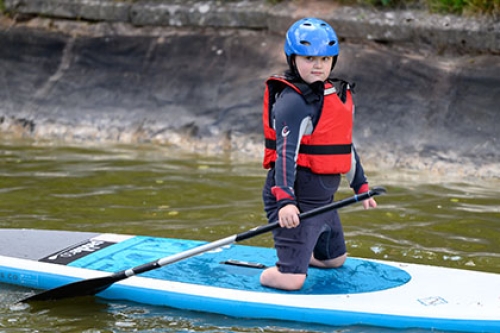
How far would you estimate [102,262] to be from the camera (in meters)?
5.83

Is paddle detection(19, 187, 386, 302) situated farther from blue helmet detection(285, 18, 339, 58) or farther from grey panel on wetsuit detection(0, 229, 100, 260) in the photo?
blue helmet detection(285, 18, 339, 58)

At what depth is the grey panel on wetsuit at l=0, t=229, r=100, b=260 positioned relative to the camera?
6.02m

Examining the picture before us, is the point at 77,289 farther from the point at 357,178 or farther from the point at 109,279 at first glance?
the point at 357,178

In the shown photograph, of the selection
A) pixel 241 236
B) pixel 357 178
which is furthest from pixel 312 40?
pixel 241 236

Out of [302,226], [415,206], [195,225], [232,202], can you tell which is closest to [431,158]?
[415,206]

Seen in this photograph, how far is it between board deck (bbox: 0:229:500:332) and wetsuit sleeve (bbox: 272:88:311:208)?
54 centimetres

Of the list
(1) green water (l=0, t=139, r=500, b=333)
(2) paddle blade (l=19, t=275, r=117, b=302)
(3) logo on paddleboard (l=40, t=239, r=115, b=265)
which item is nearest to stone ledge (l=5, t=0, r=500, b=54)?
(1) green water (l=0, t=139, r=500, b=333)

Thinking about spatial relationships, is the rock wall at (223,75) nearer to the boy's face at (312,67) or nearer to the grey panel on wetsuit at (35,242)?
the grey panel on wetsuit at (35,242)

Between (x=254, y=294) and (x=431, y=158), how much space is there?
3.85 m

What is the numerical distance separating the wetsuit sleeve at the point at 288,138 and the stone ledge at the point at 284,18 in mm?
4371

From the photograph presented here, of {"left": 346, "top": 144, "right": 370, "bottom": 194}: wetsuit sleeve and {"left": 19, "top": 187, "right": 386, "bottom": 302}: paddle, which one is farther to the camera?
{"left": 346, "top": 144, "right": 370, "bottom": 194}: wetsuit sleeve

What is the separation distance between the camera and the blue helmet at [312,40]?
5094 millimetres

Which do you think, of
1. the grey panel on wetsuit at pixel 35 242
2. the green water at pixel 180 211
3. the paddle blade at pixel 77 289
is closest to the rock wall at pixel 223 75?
the green water at pixel 180 211

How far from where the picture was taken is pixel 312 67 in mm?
5137
